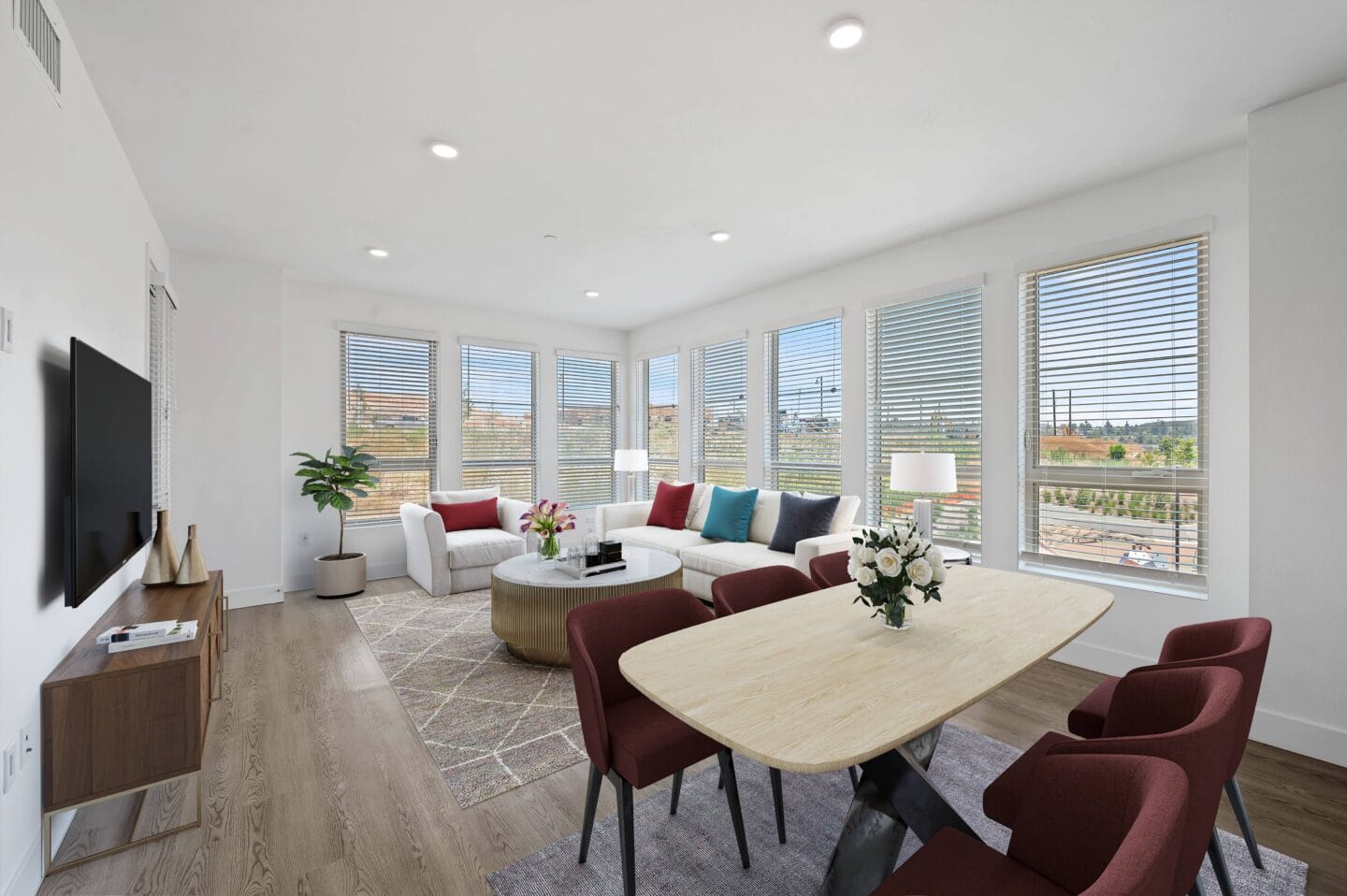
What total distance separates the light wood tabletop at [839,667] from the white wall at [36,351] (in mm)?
1827

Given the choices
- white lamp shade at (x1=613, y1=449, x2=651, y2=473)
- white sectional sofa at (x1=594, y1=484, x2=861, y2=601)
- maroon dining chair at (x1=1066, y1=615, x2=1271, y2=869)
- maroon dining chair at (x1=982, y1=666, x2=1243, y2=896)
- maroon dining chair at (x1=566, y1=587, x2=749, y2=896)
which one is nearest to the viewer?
maroon dining chair at (x1=982, y1=666, x2=1243, y2=896)

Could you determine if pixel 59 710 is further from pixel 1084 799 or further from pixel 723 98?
pixel 723 98

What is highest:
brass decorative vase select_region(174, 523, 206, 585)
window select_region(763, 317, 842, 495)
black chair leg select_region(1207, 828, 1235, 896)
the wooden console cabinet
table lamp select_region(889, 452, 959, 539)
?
window select_region(763, 317, 842, 495)

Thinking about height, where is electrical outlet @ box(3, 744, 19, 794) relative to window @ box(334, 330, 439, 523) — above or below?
below

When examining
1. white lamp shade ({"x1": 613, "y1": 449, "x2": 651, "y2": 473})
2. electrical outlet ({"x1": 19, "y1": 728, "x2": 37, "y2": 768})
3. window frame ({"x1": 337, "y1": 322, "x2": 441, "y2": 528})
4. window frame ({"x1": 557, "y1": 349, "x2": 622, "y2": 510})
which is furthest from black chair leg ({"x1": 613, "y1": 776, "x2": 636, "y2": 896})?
window frame ({"x1": 557, "y1": 349, "x2": 622, "y2": 510})

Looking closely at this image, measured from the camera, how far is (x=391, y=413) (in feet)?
19.1

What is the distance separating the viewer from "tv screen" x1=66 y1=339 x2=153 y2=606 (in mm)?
1948

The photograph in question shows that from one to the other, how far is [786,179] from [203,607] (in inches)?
139

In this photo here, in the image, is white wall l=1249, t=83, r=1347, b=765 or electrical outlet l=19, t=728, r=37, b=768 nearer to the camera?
electrical outlet l=19, t=728, r=37, b=768

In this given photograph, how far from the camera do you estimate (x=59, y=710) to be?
1.86 metres

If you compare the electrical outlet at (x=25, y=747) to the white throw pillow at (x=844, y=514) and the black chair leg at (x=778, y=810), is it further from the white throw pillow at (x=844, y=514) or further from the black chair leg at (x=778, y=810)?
the white throw pillow at (x=844, y=514)

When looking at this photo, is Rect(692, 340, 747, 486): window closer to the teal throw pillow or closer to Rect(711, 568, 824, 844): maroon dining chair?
the teal throw pillow

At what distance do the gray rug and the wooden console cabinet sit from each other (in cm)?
123

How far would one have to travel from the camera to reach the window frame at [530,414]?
6.20 meters
